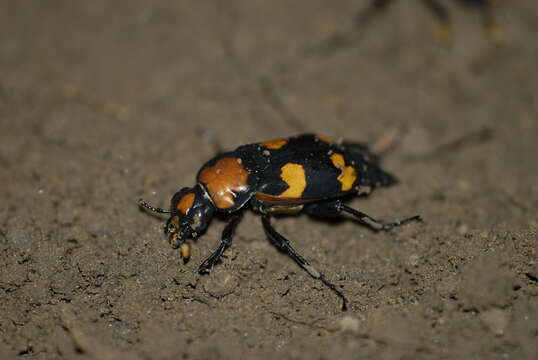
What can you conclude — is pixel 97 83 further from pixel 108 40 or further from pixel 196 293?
pixel 196 293

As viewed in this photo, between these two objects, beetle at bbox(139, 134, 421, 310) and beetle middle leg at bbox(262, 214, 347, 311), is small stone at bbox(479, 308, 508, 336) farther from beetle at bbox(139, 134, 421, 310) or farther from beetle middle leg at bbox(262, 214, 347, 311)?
Answer: beetle middle leg at bbox(262, 214, 347, 311)

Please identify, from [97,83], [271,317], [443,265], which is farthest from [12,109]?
[443,265]

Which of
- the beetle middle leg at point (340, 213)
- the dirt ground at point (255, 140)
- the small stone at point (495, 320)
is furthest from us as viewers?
the beetle middle leg at point (340, 213)

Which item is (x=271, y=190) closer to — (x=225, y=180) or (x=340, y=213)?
(x=225, y=180)

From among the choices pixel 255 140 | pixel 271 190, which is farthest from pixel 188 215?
pixel 255 140

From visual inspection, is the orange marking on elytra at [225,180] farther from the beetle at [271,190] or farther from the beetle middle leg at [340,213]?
the beetle middle leg at [340,213]

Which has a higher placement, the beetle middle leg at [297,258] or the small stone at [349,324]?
the beetle middle leg at [297,258]

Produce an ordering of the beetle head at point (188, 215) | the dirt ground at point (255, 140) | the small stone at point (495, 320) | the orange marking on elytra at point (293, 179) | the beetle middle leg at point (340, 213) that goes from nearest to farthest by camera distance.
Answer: the small stone at point (495, 320) → the dirt ground at point (255, 140) → the beetle head at point (188, 215) → the orange marking on elytra at point (293, 179) → the beetle middle leg at point (340, 213)

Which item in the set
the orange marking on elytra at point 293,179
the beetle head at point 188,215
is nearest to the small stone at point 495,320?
the orange marking on elytra at point 293,179

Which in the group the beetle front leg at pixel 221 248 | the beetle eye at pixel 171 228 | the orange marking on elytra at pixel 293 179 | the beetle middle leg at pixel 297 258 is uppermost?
the orange marking on elytra at pixel 293 179

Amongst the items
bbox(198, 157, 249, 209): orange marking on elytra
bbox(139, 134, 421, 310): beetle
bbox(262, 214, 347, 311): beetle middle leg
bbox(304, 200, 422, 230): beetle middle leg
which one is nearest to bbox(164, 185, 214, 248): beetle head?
bbox(139, 134, 421, 310): beetle
